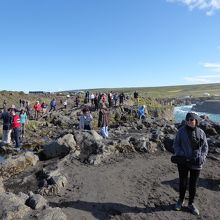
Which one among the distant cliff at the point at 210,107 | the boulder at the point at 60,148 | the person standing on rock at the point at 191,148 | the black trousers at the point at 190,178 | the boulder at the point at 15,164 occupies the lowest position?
the distant cliff at the point at 210,107

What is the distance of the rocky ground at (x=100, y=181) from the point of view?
985 centimetres

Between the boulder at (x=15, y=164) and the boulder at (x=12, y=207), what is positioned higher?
the boulder at (x=12, y=207)

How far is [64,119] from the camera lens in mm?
40375

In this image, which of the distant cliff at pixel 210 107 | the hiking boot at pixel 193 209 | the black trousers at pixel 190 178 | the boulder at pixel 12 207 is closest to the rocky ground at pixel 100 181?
the boulder at pixel 12 207

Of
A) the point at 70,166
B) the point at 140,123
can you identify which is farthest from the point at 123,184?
the point at 140,123

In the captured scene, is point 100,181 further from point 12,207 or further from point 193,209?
point 12,207

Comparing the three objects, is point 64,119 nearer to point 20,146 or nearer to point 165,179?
point 20,146

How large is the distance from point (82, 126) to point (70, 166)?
279 inches

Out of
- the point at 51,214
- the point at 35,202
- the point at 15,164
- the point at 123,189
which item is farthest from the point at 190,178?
the point at 15,164

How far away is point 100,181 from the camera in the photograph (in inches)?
491

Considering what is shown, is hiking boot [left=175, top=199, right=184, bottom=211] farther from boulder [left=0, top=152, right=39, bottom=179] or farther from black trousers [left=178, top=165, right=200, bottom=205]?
boulder [left=0, top=152, right=39, bottom=179]

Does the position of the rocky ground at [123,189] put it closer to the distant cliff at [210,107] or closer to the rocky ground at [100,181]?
the rocky ground at [100,181]

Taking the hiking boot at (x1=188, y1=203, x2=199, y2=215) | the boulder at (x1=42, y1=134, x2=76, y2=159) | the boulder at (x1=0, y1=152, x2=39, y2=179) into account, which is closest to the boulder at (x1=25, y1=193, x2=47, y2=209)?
the hiking boot at (x1=188, y1=203, x2=199, y2=215)

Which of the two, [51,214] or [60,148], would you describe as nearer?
[51,214]
